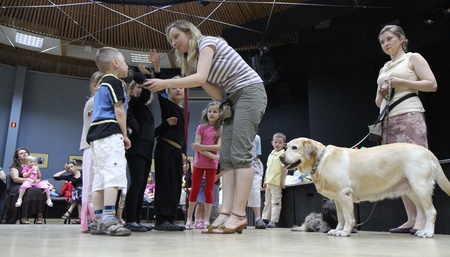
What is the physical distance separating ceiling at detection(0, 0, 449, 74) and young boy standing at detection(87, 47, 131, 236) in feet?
17.1

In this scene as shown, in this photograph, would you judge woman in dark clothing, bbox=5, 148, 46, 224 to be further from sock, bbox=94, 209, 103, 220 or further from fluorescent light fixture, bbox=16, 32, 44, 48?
sock, bbox=94, 209, 103, 220

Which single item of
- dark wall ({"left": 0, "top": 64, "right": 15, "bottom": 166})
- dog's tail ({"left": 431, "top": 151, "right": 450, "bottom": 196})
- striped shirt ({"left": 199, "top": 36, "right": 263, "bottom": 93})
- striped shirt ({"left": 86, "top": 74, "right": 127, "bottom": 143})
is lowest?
dog's tail ({"left": 431, "top": 151, "right": 450, "bottom": 196})

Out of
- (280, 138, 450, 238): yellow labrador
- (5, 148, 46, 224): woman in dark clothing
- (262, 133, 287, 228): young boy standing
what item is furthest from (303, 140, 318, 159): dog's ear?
(5, 148, 46, 224): woman in dark clothing

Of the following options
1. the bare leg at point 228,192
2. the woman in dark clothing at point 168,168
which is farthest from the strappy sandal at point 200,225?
the bare leg at point 228,192

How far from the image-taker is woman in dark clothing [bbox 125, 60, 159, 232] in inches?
103

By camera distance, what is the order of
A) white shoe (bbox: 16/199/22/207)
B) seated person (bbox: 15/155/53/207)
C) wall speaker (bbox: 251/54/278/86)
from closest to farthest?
1. white shoe (bbox: 16/199/22/207)
2. seated person (bbox: 15/155/53/207)
3. wall speaker (bbox: 251/54/278/86)

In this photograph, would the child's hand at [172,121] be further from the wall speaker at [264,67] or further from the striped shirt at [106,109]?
the wall speaker at [264,67]

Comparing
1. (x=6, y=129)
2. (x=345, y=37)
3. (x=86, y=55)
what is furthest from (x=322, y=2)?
(x=6, y=129)

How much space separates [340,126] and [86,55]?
257 inches

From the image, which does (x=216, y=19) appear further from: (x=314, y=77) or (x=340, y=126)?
(x=340, y=126)

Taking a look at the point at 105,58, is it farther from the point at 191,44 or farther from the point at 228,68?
the point at 228,68

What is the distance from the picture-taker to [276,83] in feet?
31.5

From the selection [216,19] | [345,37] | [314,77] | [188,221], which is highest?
[216,19]

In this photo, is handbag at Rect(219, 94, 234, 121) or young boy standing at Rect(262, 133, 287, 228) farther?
young boy standing at Rect(262, 133, 287, 228)
